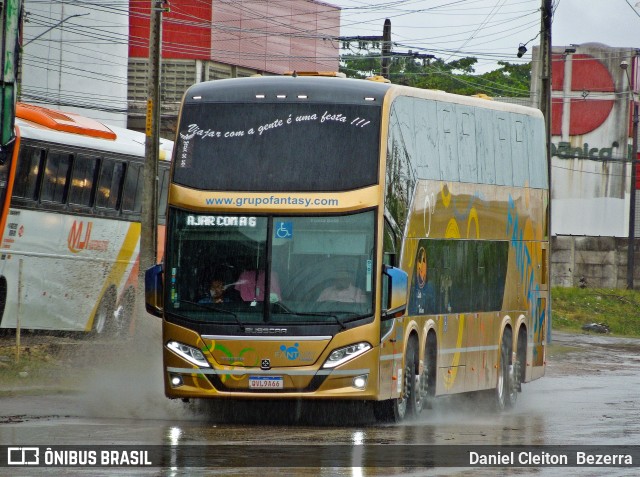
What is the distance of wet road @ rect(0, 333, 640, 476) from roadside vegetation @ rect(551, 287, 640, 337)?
25.0 meters

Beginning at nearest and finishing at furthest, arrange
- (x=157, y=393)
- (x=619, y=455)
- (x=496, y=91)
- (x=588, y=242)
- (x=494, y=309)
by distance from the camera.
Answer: (x=619, y=455) → (x=157, y=393) → (x=494, y=309) → (x=588, y=242) → (x=496, y=91)

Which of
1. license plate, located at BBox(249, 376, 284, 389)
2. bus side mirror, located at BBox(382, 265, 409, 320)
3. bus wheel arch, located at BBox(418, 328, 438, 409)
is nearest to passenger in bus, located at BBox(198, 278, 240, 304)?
license plate, located at BBox(249, 376, 284, 389)

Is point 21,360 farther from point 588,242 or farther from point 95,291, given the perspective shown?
point 588,242

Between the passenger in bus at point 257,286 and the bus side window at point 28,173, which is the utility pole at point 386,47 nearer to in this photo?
the bus side window at point 28,173

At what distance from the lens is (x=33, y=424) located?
682 inches

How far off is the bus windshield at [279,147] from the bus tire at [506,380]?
21.3 feet

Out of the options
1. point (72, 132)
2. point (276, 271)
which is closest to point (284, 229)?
point (276, 271)

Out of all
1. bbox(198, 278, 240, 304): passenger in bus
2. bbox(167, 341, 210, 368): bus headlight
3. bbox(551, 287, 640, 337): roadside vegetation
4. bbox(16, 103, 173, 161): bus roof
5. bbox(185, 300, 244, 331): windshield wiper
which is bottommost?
bbox(551, 287, 640, 337): roadside vegetation

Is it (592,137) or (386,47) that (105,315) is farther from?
(592,137)

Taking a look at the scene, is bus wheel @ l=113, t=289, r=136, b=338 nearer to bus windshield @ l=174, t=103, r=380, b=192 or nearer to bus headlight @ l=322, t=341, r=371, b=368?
bus windshield @ l=174, t=103, r=380, b=192

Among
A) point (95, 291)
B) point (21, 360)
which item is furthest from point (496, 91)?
point (21, 360)

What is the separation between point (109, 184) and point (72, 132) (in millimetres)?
1788

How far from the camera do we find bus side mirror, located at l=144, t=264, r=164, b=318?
1830 cm

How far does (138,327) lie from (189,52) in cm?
2782
